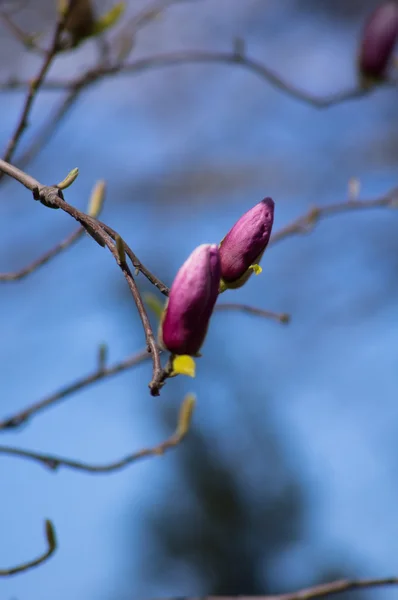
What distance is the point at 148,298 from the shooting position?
2.72 feet

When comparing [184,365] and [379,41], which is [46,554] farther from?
[379,41]

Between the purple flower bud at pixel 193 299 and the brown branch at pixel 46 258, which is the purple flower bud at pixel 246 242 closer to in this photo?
the purple flower bud at pixel 193 299

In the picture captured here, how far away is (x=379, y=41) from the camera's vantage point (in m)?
1.24

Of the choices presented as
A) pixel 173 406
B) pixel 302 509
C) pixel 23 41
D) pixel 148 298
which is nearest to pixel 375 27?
pixel 23 41

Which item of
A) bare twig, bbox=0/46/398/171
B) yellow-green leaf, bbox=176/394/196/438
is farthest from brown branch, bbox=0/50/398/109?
yellow-green leaf, bbox=176/394/196/438

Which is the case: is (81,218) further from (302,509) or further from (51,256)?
(302,509)

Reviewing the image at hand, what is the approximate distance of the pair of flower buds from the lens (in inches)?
19.2

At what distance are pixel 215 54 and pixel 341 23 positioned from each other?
261cm

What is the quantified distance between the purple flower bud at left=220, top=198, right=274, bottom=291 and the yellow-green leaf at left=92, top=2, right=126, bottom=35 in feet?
1.73

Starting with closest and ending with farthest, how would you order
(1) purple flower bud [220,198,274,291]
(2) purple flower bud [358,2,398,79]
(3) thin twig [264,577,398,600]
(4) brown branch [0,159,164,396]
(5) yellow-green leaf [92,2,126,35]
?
(4) brown branch [0,159,164,396]
(1) purple flower bud [220,198,274,291]
(3) thin twig [264,577,398,600]
(5) yellow-green leaf [92,2,126,35]
(2) purple flower bud [358,2,398,79]

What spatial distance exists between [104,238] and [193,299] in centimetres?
7

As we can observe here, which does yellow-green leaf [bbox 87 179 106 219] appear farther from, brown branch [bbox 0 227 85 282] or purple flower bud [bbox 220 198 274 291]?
purple flower bud [bbox 220 198 274 291]

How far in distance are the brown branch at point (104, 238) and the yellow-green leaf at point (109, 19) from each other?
0.54 m

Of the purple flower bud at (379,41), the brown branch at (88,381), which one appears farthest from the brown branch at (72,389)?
the purple flower bud at (379,41)
